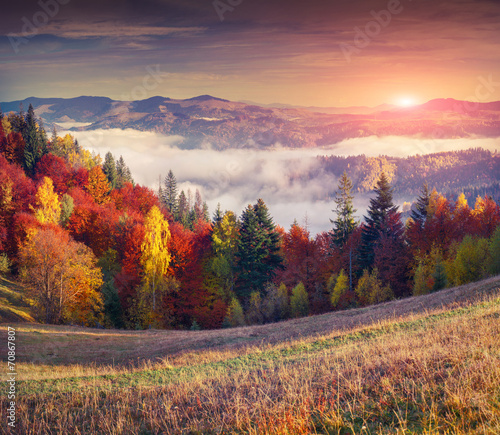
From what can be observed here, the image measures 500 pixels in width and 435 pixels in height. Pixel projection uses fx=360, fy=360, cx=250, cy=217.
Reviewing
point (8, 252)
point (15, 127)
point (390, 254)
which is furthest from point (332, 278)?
point (15, 127)

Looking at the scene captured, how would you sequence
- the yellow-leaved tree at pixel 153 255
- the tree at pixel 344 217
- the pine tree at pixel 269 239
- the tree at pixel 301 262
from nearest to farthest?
the yellow-leaved tree at pixel 153 255
the tree at pixel 301 262
the tree at pixel 344 217
the pine tree at pixel 269 239

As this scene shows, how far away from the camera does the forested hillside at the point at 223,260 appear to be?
37.1 meters

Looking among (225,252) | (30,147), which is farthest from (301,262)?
(30,147)

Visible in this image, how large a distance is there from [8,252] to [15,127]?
148 ft

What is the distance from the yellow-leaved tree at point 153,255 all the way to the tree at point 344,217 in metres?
24.8

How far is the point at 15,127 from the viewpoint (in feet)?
271

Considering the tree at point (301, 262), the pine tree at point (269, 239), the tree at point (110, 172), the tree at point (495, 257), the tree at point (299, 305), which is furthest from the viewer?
the tree at point (110, 172)

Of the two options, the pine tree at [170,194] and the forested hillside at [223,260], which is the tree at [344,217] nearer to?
the forested hillside at [223,260]

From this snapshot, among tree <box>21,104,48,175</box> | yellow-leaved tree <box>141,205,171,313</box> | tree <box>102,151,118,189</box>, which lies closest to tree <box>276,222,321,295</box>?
yellow-leaved tree <box>141,205,171,313</box>

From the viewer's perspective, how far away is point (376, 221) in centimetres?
5175

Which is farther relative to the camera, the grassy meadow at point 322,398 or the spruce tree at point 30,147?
the spruce tree at point 30,147

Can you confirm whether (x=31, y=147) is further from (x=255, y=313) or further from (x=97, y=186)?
(x=255, y=313)

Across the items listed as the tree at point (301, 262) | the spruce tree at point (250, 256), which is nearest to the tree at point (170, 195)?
the spruce tree at point (250, 256)

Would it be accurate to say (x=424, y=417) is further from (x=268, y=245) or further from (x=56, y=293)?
(x=268, y=245)
